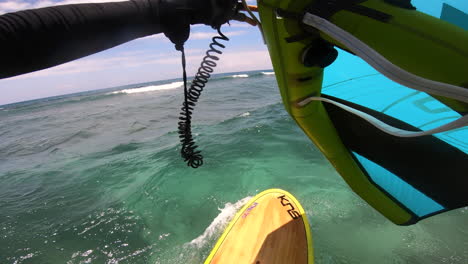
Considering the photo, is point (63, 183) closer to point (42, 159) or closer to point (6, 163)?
point (42, 159)

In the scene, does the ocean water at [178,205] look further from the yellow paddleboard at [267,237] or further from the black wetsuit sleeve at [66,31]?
the black wetsuit sleeve at [66,31]

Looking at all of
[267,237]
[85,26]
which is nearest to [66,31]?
[85,26]

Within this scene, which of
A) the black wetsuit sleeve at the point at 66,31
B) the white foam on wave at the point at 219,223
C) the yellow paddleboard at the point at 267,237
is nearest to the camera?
the black wetsuit sleeve at the point at 66,31

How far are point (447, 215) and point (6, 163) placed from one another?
1165 centimetres

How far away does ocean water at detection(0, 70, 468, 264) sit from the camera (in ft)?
11.0

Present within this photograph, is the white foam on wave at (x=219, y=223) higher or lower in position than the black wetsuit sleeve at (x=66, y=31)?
lower

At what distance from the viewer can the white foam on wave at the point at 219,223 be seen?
3612 millimetres

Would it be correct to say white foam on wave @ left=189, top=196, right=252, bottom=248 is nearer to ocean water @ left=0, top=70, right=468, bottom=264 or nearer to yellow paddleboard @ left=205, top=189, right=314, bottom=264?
ocean water @ left=0, top=70, right=468, bottom=264

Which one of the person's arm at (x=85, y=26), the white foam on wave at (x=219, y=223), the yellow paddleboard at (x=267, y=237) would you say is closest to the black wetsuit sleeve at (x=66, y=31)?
the person's arm at (x=85, y=26)

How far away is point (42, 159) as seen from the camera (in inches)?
320

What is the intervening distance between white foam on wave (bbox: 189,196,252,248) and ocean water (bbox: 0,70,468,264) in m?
0.02

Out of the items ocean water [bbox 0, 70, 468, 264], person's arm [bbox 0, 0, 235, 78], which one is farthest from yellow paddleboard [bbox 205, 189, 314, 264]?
person's arm [bbox 0, 0, 235, 78]

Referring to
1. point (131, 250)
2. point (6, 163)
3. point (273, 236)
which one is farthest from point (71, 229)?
point (6, 163)

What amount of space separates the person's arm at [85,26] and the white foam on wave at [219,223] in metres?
3.25
